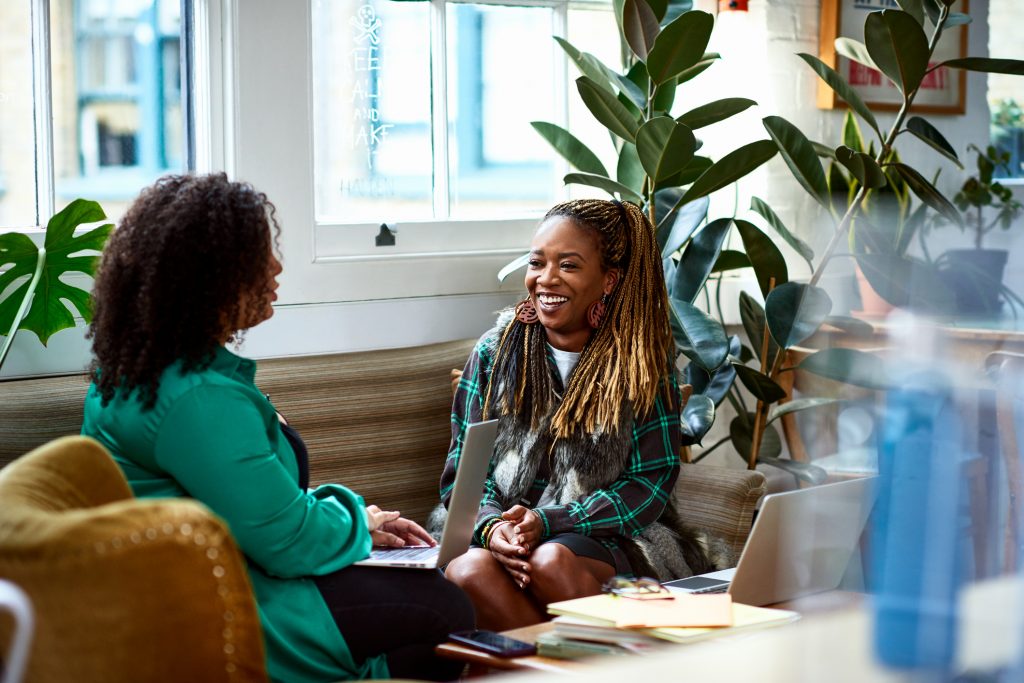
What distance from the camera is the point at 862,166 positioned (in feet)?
9.49

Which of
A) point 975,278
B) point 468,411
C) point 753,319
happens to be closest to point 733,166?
point 753,319

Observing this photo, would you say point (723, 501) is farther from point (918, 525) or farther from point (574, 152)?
point (918, 525)

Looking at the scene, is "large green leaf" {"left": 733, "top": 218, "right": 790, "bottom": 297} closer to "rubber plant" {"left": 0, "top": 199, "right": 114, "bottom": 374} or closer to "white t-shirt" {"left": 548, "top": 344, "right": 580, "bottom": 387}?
"white t-shirt" {"left": 548, "top": 344, "right": 580, "bottom": 387}

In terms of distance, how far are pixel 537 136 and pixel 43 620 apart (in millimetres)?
2630

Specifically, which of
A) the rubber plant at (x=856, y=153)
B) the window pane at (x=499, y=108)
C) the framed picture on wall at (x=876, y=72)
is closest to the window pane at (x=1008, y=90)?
the framed picture on wall at (x=876, y=72)

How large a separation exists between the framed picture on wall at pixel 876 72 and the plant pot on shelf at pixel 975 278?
297 centimetres

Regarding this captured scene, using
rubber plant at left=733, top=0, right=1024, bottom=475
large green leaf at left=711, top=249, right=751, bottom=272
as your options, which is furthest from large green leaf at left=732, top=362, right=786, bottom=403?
large green leaf at left=711, top=249, right=751, bottom=272

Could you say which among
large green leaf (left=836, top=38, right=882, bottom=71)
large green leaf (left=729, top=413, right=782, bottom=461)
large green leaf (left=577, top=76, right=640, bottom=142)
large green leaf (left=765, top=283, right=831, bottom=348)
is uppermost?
large green leaf (left=836, top=38, right=882, bottom=71)

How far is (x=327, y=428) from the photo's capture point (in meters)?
2.61

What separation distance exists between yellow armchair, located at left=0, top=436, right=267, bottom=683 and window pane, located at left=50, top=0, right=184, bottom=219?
1757 millimetres

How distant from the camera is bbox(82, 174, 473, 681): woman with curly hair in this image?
1491 millimetres

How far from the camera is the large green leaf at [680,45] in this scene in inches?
108

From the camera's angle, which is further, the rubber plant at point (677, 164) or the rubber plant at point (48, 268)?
the rubber plant at point (677, 164)

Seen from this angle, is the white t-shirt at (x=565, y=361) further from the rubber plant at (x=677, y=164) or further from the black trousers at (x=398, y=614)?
the black trousers at (x=398, y=614)
